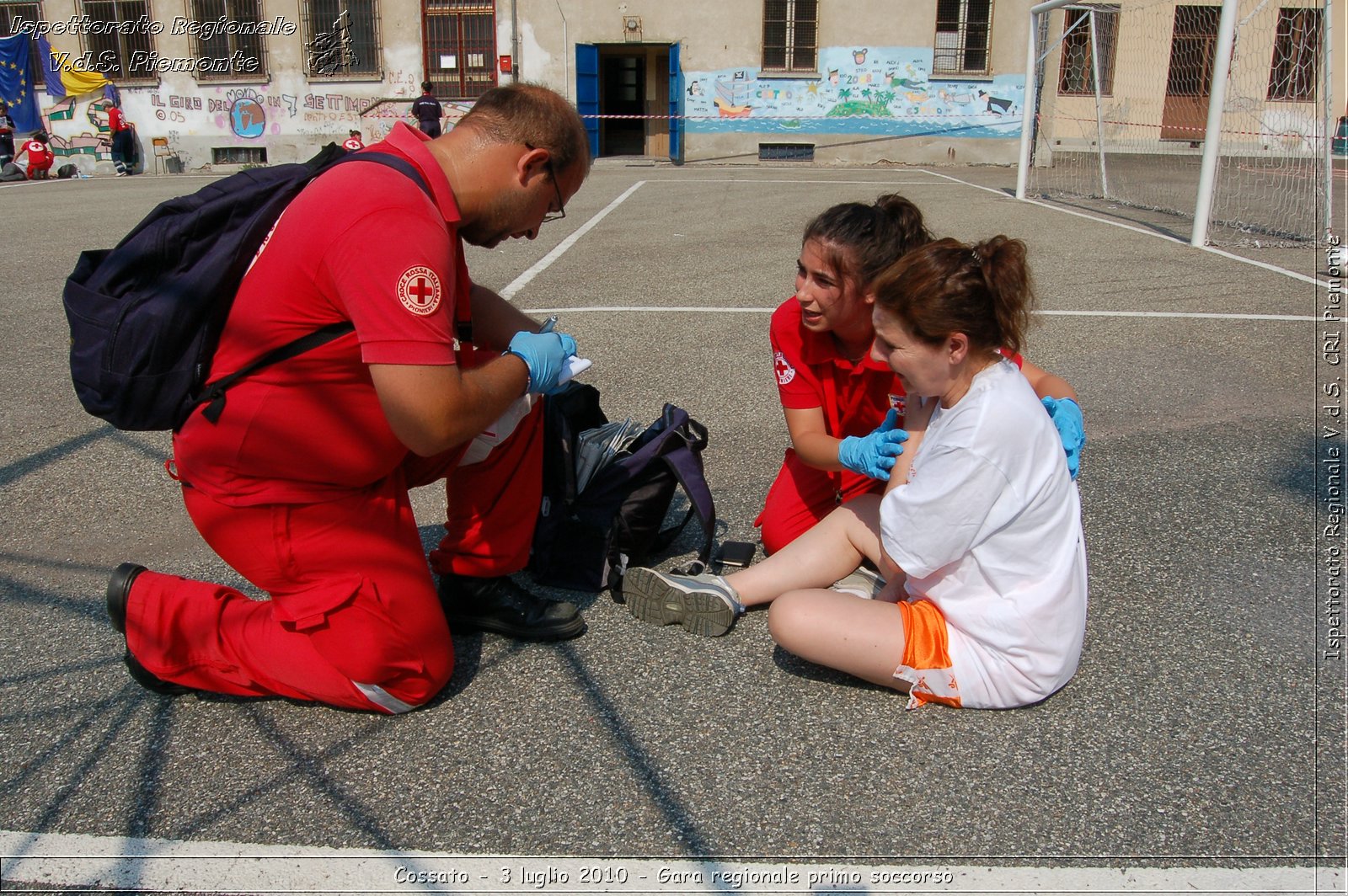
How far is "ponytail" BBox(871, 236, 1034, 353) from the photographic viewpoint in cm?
213

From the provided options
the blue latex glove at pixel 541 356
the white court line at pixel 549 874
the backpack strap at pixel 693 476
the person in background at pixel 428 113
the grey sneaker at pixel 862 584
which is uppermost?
the person in background at pixel 428 113

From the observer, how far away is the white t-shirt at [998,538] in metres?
2.15

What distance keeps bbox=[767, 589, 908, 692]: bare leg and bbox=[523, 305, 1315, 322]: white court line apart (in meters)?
4.24

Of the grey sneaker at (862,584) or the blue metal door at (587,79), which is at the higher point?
the blue metal door at (587,79)

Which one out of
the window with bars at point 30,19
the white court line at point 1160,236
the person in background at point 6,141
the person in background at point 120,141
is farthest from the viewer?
the window with bars at point 30,19

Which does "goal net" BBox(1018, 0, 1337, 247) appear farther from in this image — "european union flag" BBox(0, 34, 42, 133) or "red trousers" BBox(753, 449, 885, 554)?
"european union flag" BBox(0, 34, 42, 133)

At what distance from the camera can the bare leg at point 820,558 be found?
8.99 ft

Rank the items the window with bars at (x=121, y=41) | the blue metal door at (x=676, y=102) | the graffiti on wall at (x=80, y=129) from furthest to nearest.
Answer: the graffiti on wall at (x=80, y=129), the window with bars at (x=121, y=41), the blue metal door at (x=676, y=102)

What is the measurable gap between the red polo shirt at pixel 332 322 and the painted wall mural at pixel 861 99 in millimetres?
20518

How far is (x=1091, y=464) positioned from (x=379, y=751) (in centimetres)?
291

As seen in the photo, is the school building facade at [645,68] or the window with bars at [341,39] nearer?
the school building facade at [645,68]

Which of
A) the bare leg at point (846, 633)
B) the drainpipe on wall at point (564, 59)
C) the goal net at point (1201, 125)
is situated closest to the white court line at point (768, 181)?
the goal net at point (1201, 125)

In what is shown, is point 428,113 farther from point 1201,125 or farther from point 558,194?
point 558,194

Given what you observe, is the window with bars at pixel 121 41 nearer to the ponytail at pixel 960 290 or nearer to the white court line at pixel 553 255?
the white court line at pixel 553 255
